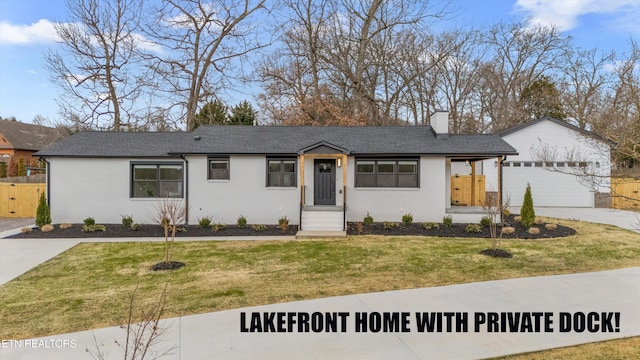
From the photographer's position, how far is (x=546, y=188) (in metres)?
19.3

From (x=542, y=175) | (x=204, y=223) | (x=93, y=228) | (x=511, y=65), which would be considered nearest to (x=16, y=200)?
(x=93, y=228)

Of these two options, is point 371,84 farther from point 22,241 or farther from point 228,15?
point 22,241

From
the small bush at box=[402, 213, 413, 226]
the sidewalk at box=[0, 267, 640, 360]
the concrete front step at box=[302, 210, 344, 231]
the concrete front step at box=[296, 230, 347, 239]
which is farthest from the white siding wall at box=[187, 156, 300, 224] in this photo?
the sidewalk at box=[0, 267, 640, 360]

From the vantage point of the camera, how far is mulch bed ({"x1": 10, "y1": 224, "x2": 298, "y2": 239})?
12.0 meters

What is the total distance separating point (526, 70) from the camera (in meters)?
29.2

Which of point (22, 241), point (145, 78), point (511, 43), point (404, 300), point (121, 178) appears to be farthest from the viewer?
point (511, 43)

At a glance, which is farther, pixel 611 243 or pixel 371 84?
pixel 371 84

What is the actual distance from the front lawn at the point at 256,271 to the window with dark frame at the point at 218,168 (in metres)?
3.55

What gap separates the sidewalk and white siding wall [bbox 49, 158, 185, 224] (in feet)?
34.2

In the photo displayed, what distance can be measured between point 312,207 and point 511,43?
1026 inches

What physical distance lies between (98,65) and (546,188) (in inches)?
1128

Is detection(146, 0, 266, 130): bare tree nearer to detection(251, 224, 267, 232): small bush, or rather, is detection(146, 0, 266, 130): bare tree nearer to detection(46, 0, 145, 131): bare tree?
detection(46, 0, 145, 131): bare tree

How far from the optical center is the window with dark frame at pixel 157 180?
13906 millimetres

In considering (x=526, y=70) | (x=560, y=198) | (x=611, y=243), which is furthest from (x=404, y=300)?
(x=526, y=70)
